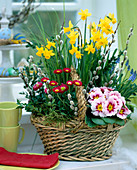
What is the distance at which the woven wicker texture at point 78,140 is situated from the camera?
37.9 inches

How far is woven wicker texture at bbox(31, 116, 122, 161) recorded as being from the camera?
96 cm

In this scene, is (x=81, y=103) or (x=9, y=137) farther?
(x=9, y=137)

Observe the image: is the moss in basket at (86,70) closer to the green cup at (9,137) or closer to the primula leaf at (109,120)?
the primula leaf at (109,120)

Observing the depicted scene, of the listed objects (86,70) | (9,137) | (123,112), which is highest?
(86,70)

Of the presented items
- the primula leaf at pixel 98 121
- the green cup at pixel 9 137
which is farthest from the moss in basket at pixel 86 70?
the green cup at pixel 9 137

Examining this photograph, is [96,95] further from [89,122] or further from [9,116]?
[9,116]

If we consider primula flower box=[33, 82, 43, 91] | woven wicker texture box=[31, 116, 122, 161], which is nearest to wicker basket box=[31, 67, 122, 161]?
woven wicker texture box=[31, 116, 122, 161]

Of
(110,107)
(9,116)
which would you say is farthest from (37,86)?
→ (110,107)

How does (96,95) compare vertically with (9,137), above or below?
above

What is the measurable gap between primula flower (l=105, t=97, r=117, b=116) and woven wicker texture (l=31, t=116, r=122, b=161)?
0.18 feet

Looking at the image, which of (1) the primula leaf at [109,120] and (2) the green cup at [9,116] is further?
(2) the green cup at [9,116]

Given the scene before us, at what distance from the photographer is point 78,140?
97 centimetres

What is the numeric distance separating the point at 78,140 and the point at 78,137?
12 millimetres

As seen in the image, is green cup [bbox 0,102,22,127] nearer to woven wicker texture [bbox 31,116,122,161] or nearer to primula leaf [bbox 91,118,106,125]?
woven wicker texture [bbox 31,116,122,161]
